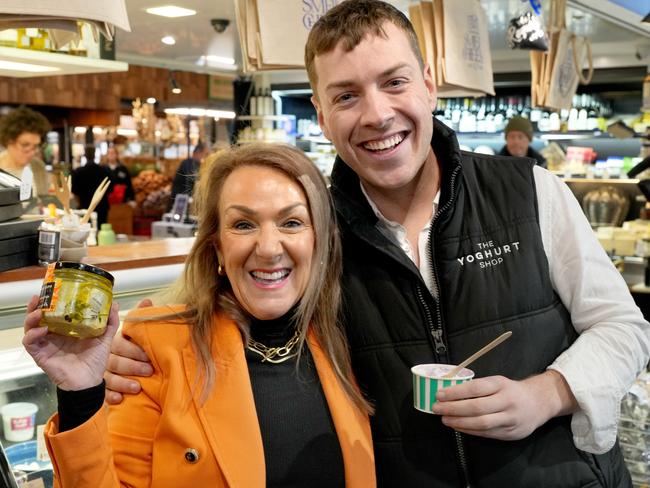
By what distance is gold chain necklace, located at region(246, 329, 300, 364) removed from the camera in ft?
5.68

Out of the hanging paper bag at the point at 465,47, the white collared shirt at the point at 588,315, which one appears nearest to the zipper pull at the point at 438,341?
the white collared shirt at the point at 588,315

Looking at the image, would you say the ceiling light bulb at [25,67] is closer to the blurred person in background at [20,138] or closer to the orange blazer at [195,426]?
the blurred person in background at [20,138]

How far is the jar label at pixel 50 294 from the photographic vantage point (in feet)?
4.32

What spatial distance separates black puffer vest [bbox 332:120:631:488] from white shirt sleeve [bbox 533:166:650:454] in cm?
4

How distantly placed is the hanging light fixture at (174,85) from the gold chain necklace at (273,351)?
11.5m

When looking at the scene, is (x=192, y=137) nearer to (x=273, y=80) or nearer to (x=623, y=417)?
(x=273, y=80)

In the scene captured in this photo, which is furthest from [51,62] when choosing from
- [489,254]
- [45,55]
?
[489,254]

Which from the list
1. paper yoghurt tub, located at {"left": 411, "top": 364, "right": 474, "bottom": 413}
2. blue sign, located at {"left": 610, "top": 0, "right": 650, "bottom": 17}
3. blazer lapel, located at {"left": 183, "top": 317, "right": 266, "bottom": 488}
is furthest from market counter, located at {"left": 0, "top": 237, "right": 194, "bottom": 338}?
blue sign, located at {"left": 610, "top": 0, "right": 650, "bottom": 17}

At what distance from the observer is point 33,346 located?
1.36 metres

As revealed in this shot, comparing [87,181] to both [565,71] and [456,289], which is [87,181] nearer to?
[565,71]

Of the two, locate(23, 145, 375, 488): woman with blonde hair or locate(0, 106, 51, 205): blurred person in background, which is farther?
locate(0, 106, 51, 205): blurred person in background

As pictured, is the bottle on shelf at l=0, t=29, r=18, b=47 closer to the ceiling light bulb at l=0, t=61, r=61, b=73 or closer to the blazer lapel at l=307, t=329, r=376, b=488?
the ceiling light bulb at l=0, t=61, r=61, b=73

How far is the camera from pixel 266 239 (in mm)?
1627

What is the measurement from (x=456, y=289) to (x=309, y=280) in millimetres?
339
